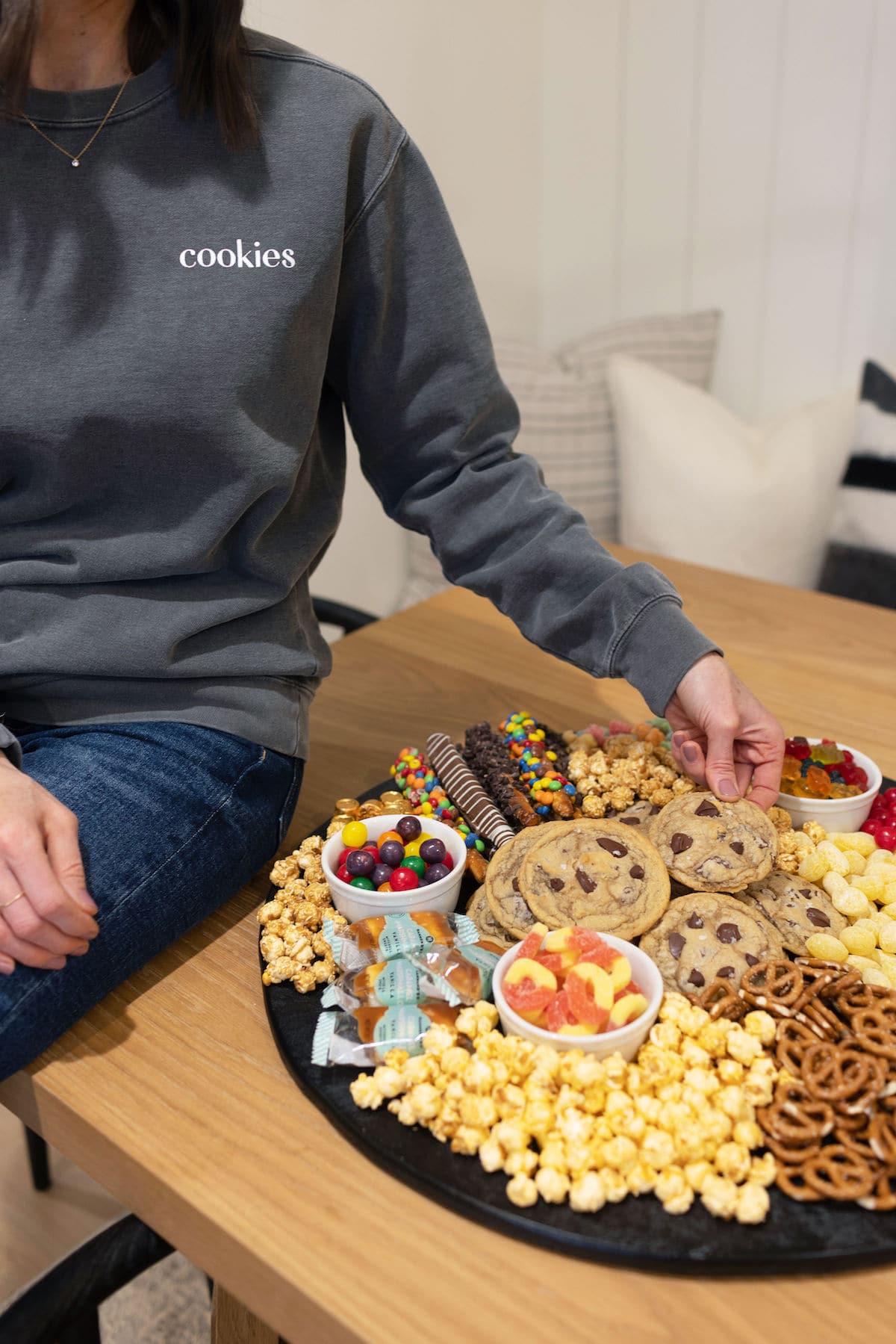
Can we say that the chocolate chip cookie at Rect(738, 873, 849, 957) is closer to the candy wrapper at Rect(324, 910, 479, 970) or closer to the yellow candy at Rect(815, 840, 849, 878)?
the yellow candy at Rect(815, 840, 849, 878)

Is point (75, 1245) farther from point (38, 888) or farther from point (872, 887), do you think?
point (872, 887)

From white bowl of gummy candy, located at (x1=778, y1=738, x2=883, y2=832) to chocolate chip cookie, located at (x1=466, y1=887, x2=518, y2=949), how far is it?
30 cm

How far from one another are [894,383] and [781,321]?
490mm

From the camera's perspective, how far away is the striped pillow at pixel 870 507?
1.94m

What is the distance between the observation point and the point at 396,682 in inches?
58.0

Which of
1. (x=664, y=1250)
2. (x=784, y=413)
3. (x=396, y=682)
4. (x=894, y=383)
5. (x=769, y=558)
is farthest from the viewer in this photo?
(x=784, y=413)

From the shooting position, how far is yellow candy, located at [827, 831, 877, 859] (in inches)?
39.0

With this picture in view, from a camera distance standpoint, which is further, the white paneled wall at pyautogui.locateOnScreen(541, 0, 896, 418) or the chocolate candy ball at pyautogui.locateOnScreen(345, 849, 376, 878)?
the white paneled wall at pyautogui.locateOnScreen(541, 0, 896, 418)

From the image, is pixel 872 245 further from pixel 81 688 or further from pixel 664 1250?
pixel 664 1250

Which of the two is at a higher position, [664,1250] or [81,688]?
[81,688]

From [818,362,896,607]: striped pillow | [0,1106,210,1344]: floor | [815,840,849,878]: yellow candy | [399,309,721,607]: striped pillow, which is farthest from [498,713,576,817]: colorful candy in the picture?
[399,309,721,607]: striped pillow

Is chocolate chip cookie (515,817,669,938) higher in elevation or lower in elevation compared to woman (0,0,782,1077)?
lower

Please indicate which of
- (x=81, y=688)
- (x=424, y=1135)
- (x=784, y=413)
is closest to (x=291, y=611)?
(x=81, y=688)

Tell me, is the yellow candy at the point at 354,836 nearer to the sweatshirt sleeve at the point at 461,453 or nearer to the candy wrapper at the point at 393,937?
the candy wrapper at the point at 393,937
